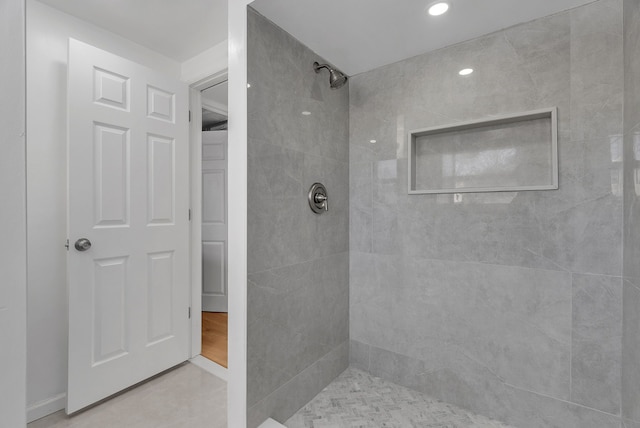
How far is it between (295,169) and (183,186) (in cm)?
107

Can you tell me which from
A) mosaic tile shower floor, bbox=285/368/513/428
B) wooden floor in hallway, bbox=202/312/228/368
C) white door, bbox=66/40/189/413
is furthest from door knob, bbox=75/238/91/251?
mosaic tile shower floor, bbox=285/368/513/428

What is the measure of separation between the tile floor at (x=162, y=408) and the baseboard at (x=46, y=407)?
0.09 ft

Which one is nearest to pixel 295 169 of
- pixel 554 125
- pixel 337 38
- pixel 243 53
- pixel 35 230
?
pixel 243 53

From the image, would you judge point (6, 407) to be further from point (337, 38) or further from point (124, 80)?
point (124, 80)

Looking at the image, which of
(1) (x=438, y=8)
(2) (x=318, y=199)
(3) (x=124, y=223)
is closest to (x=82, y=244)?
(3) (x=124, y=223)

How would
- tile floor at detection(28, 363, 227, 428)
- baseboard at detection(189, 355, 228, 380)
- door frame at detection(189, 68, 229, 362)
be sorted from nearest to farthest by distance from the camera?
1. tile floor at detection(28, 363, 227, 428)
2. baseboard at detection(189, 355, 228, 380)
3. door frame at detection(189, 68, 229, 362)

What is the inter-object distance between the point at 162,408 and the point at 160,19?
88.9 inches

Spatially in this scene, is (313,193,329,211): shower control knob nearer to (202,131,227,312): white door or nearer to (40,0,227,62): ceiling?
(40,0,227,62): ceiling

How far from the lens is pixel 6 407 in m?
0.42

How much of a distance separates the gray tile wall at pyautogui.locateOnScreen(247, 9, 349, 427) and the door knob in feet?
3.53

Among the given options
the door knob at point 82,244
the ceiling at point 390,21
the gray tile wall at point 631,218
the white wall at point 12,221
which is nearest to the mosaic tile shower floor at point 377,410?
the gray tile wall at point 631,218

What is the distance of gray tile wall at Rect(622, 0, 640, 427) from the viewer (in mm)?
1034

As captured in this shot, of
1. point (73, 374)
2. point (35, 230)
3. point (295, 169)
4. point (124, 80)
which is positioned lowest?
point (73, 374)

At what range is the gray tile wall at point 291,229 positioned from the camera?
4.39 feet
